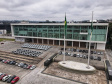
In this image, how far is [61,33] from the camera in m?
59.8

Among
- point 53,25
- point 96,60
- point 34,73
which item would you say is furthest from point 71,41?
point 34,73

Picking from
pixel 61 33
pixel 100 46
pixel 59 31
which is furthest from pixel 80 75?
pixel 59 31

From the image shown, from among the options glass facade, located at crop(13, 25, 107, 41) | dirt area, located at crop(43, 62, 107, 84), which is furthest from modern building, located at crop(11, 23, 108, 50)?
dirt area, located at crop(43, 62, 107, 84)

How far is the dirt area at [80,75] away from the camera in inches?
983

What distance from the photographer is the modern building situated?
5103 cm

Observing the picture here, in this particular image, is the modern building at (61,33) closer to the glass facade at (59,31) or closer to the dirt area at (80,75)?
the glass facade at (59,31)

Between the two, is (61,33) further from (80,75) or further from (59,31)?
(80,75)

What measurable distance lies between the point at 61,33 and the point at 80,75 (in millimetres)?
36512

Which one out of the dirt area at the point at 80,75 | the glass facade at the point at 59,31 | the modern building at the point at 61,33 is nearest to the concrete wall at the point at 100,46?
the modern building at the point at 61,33

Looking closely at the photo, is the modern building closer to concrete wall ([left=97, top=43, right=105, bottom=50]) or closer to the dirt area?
concrete wall ([left=97, top=43, right=105, bottom=50])

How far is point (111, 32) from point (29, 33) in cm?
6017

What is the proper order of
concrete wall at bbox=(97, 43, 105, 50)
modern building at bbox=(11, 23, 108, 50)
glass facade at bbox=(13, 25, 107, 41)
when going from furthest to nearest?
concrete wall at bbox=(97, 43, 105, 50), modern building at bbox=(11, 23, 108, 50), glass facade at bbox=(13, 25, 107, 41)

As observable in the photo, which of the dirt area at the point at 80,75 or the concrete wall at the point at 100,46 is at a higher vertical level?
the concrete wall at the point at 100,46

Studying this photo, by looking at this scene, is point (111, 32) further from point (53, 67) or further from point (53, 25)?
point (53, 67)
